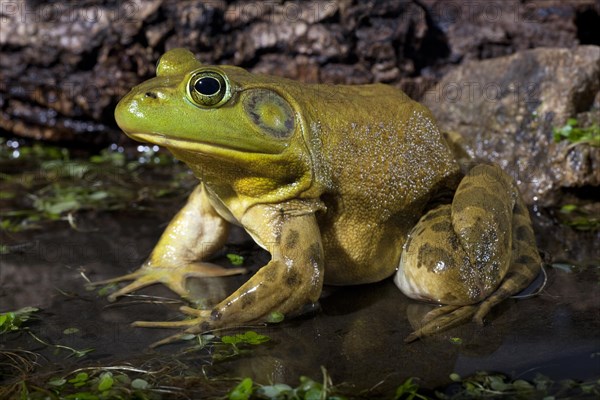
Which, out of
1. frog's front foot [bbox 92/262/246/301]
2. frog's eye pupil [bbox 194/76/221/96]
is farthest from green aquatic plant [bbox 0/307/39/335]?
frog's eye pupil [bbox 194/76/221/96]

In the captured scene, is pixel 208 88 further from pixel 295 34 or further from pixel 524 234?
pixel 295 34

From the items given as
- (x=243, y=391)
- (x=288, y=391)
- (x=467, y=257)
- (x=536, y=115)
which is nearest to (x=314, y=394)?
(x=288, y=391)

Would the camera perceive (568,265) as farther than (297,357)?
Yes

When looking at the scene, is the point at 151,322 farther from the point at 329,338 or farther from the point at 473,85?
the point at 473,85

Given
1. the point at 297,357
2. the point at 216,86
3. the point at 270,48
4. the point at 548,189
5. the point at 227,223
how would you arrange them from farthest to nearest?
the point at 270,48, the point at 548,189, the point at 227,223, the point at 216,86, the point at 297,357

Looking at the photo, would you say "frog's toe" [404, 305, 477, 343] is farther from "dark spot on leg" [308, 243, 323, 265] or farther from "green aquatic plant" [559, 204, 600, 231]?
"green aquatic plant" [559, 204, 600, 231]

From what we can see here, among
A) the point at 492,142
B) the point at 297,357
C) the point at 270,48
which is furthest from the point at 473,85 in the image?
the point at 297,357

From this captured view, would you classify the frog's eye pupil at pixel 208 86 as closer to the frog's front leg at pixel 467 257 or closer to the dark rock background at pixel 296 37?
the frog's front leg at pixel 467 257
